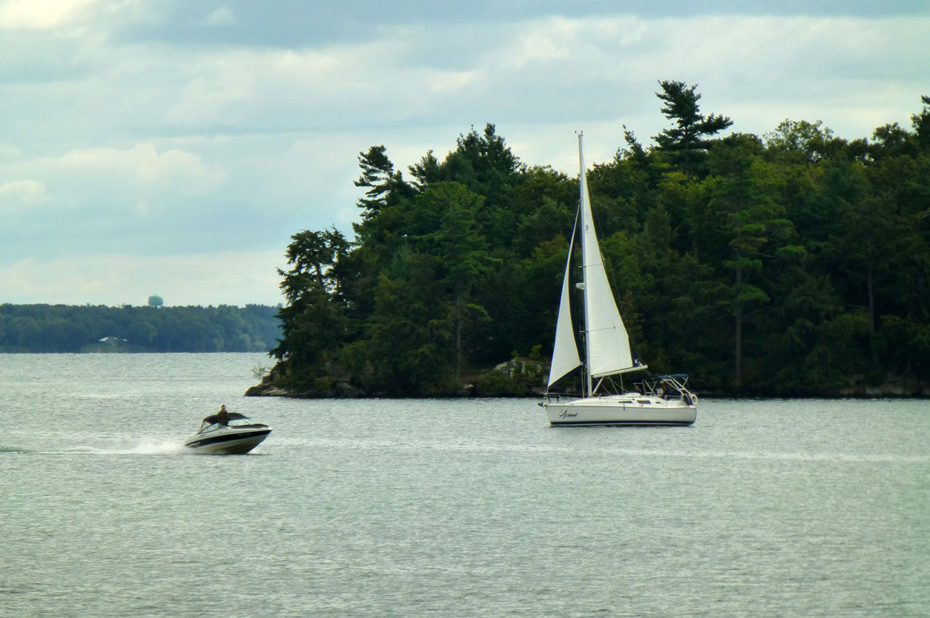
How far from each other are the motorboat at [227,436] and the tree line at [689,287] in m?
54.2

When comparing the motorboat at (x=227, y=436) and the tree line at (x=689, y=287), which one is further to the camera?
the tree line at (x=689, y=287)

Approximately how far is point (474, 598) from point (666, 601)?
4577 mm

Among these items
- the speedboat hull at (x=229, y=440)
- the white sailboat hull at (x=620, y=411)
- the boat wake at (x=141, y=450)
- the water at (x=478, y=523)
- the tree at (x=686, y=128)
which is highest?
the tree at (x=686, y=128)

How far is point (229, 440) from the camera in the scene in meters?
63.6

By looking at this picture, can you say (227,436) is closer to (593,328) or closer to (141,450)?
(141,450)

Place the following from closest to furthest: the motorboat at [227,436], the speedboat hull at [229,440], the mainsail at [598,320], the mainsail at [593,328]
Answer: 1. the motorboat at [227,436]
2. the speedboat hull at [229,440]
3. the mainsail at [593,328]
4. the mainsail at [598,320]

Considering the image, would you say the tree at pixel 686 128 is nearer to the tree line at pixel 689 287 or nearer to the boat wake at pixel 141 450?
the tree line at pixel 689 287

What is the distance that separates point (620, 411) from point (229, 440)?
24663 millimetres

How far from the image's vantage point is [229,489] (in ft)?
168

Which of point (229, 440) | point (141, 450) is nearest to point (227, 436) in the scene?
point (229, 440)

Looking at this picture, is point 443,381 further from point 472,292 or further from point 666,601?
point 666,601

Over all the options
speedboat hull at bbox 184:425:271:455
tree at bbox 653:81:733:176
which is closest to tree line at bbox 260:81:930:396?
tree at bbox 653:81:733:176

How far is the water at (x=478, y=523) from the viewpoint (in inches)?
1183

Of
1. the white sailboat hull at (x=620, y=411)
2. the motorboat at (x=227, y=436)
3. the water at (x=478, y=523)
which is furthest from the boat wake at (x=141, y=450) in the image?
the white sailboat hull at (x=620, y=411)
